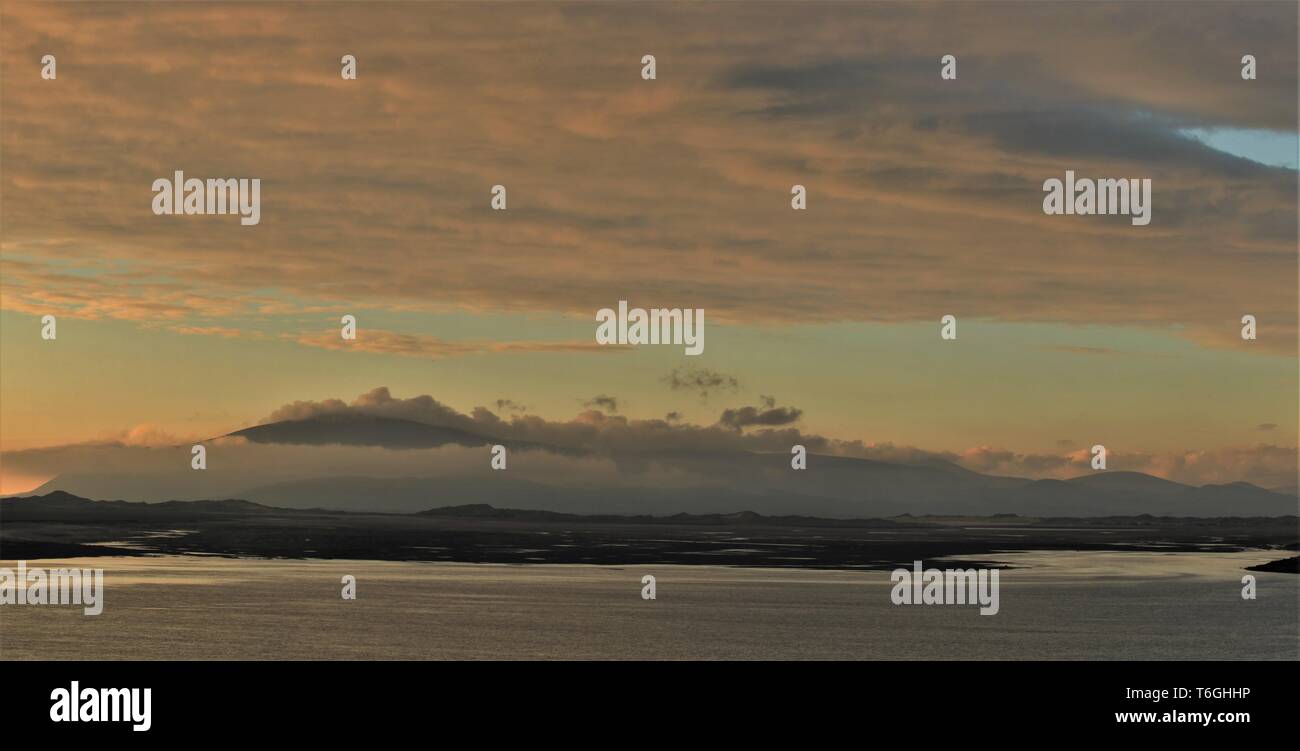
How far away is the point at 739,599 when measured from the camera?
257ft

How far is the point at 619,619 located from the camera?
218 feet

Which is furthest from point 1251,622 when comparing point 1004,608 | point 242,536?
point 242,536

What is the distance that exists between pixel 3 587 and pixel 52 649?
27.1 metres

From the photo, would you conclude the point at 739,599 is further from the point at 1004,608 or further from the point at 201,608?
the point at 201,608

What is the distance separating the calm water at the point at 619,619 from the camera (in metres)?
56.2

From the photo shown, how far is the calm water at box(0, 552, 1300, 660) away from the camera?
56250 mm

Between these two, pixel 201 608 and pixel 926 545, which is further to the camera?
pixel 926 545

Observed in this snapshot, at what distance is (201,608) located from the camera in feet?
225
